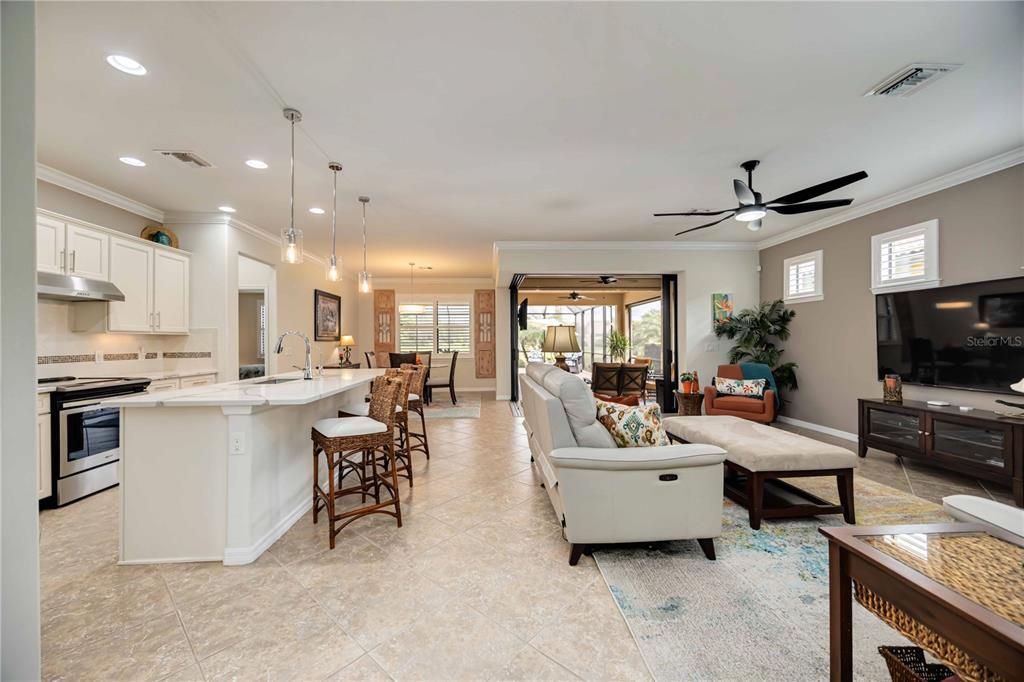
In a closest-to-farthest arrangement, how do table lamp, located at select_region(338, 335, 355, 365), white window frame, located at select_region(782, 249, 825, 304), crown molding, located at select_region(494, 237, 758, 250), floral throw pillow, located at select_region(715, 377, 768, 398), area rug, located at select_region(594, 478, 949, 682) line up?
1. area rug, located at select_region(594, 478, 949, 682)
2. floral throw pillow, located at select_region(715, 377, 768, 398)
3. white window frame, located at select_region(782, 249, 825, 304)
4. crown molding, located at select_region(494, 237, 758, 250)
5. table lamp, located at select_region(338, 335, 355, 365)

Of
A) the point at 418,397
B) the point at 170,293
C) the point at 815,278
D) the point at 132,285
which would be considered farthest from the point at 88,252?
the point at 815,278

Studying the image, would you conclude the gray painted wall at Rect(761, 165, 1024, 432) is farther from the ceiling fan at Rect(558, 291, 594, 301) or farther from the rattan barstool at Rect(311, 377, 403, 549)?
the rattan barstool at Rect(311, 377, 403, 549)

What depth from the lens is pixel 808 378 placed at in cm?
546

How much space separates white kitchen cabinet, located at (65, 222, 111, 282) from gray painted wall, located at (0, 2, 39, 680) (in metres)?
3.19

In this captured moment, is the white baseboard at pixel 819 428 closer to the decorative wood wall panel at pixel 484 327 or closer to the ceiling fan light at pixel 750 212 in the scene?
the ceiling fan light at pixel 750 212

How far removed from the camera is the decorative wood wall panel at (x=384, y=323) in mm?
9297

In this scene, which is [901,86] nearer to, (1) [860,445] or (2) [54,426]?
(1) [860,445]

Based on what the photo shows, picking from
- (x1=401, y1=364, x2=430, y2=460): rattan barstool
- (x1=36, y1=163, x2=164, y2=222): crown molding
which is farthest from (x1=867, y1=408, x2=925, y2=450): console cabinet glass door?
(x1=36, y1=163, x2=164, y2=222): crown molding

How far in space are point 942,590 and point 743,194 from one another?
300cm

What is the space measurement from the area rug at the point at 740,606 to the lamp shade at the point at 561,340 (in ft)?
15.1

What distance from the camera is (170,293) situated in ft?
14.3

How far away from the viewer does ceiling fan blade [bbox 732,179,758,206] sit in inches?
A: 126

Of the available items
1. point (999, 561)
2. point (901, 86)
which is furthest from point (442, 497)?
point (901, 86)

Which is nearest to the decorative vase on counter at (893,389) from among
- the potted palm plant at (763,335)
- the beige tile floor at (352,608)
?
the potted palm plant at (763,335)
